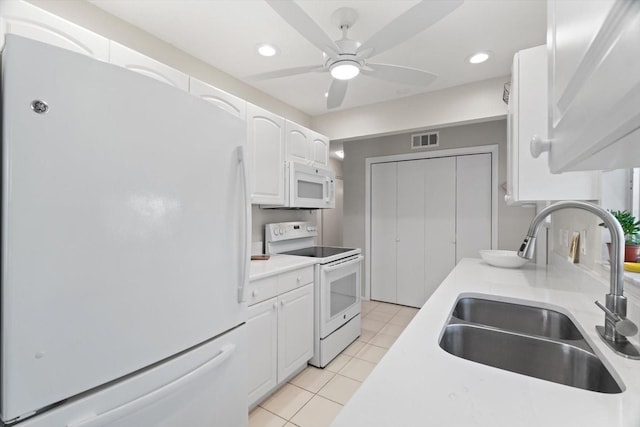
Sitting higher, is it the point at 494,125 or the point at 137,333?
the point at 494,125

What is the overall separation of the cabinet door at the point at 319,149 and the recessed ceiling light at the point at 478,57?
156cm

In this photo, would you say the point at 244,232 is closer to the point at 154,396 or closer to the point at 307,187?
the point at 154,396

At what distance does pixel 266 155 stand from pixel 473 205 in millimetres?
2606

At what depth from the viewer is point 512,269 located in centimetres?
208

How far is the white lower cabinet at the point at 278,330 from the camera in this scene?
1.86 metres

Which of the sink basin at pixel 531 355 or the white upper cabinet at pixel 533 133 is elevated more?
the white upper cabinet at pixel 533 133

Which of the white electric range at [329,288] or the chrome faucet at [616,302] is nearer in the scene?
the chrome faucet at [616,302]

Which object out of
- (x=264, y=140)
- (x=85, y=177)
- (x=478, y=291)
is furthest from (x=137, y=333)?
(x=264, y=140)

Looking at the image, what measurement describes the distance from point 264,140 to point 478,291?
1.92 metres

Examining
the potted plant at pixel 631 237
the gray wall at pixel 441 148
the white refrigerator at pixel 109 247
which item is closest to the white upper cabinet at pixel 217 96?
the white refrigerator at pixel 109 247

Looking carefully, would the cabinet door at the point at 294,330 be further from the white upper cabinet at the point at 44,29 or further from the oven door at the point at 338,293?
the white upper cabinet at the point at 44,29

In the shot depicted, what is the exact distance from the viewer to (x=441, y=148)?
3719 millimetres

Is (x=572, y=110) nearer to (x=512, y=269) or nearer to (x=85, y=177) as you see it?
(x=85, y=177)

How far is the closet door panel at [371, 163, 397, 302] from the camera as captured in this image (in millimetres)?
4109
